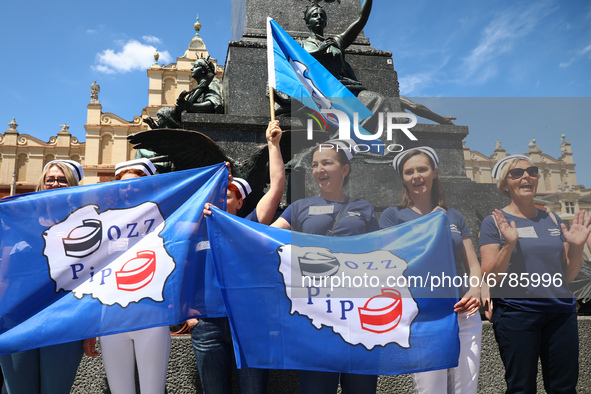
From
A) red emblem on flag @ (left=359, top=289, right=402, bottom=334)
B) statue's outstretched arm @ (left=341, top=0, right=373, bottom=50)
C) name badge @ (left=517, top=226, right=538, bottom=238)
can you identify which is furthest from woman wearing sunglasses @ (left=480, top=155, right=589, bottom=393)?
statue's outstretched arm @ (left=341, top=0, right=373, bottom=50)

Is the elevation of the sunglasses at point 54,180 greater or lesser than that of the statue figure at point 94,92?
lesser

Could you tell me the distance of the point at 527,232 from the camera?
3.15 meters

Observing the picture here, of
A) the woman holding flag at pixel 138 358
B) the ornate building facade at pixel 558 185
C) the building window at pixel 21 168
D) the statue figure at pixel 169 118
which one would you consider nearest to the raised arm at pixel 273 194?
the woman holding flag at pixel 138 358

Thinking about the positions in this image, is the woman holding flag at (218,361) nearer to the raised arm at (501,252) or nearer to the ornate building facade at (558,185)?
the raised arm at (501,252)

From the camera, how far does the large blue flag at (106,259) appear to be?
3.04 m

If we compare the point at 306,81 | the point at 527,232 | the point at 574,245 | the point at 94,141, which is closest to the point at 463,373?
the point at 527,232

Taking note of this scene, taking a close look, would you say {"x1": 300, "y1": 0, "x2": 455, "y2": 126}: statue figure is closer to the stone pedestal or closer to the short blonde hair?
the stone pedestal

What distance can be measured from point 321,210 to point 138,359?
1.44 meters

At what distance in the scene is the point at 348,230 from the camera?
3.21m

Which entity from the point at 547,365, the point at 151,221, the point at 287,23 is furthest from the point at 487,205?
the point at 287,23

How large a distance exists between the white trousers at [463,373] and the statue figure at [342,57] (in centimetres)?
325

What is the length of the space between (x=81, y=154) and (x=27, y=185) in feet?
16.8

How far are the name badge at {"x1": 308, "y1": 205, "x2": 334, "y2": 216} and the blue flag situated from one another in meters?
0.99

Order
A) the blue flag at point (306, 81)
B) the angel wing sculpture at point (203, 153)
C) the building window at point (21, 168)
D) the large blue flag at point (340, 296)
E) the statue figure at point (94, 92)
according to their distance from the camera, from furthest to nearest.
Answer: the statue figure at point (94, 92), the building window at point (21, 168), the angel wing sculpture at point (203, 153), the blue flag at point (306, 81), the large blue flag at point (340, 296)
